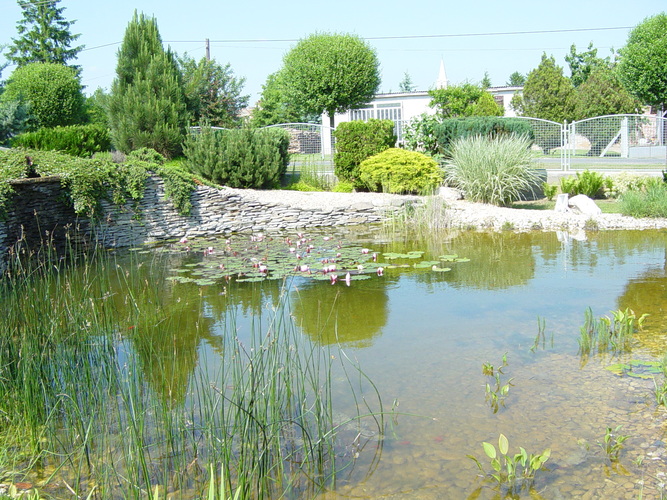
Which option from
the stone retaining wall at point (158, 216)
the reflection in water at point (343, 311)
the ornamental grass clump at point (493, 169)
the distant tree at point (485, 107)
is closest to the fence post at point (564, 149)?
the ornamental grass clump at point (493, 169)

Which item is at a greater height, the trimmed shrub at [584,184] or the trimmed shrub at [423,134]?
the trimmed shrub at [423,134]

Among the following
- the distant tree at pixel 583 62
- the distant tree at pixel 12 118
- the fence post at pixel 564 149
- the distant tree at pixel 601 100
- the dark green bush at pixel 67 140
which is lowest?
the fence post at pixel 564 149

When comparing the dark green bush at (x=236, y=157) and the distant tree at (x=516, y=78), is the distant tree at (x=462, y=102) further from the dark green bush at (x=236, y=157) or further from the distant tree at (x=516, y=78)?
the distant tree at (x=516, y=78)

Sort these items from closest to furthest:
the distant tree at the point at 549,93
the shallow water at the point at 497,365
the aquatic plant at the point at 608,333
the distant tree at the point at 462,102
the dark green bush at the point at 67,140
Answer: the shallow water at the point at 497,365
the aquatic plant at the point at 608,333
the dark green bush at the point at 67,140
the distant tree at the point at 462,102
the distant tree at the point at 549,93

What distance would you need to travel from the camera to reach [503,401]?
12.4 ft

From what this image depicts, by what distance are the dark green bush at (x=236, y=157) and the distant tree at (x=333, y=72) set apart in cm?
859

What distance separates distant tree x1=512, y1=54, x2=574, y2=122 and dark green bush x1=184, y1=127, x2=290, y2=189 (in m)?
15.3

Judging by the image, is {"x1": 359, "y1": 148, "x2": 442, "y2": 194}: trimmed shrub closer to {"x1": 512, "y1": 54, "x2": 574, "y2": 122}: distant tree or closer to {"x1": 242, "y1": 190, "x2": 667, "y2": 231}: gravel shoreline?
{"x1": 242, "y1": 190, "x2": 667, "y2": 231}: gravel shoreline

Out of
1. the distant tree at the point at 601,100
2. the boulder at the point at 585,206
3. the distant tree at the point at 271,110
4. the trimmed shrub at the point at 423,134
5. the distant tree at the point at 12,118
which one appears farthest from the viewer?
the distant tree at the point at 271,110

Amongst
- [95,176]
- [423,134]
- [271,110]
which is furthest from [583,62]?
[95,176]

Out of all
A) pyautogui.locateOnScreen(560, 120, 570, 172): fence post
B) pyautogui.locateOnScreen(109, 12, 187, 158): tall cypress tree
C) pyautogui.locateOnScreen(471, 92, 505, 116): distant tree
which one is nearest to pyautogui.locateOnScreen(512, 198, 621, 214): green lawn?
pyautogui.locateOnScreen(560, 120, 570, 172): fence post

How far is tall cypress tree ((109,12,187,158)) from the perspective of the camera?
13.3 metres

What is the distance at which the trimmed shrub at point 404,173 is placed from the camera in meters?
12.0

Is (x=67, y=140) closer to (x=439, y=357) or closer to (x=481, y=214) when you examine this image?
(x=481, y=214)
